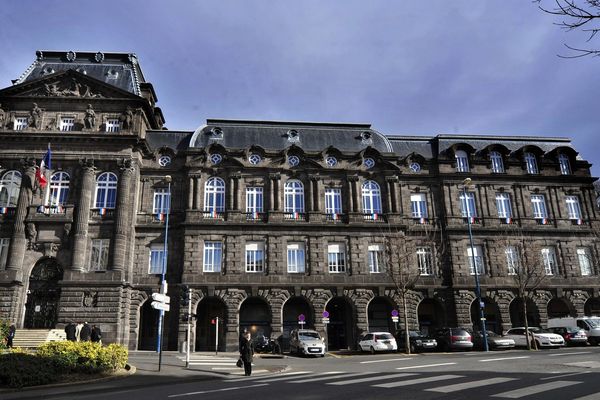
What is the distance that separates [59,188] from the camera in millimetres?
35969

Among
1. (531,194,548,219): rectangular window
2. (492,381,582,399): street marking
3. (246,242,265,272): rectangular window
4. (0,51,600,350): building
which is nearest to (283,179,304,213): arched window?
(0,51,600,350): building

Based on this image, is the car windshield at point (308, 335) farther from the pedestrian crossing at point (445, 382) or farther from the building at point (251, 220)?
the pedestrian crossing at point (445, 382)

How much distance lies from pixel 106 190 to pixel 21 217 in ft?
20.2

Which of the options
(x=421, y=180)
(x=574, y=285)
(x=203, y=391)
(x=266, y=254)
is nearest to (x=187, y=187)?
(x=266, y=254)

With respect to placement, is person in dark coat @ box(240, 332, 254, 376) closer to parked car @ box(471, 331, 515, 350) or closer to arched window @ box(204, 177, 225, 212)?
parked car @ box(471, 331, 515, 350)

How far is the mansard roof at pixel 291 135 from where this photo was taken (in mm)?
39625

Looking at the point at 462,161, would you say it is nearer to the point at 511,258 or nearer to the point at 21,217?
the point at 511,258

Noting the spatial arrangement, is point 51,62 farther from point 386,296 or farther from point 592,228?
point 592,228

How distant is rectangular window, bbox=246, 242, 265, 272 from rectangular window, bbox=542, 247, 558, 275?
23411 mm

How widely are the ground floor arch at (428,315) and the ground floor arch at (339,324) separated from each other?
20.3 ft

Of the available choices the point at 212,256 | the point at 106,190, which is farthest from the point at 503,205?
the point at 106,190

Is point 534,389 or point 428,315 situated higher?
point 428,315

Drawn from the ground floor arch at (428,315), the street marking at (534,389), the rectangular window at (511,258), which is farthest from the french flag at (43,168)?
the rectangular window at (511,258)

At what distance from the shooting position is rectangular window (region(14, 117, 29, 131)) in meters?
36.6
